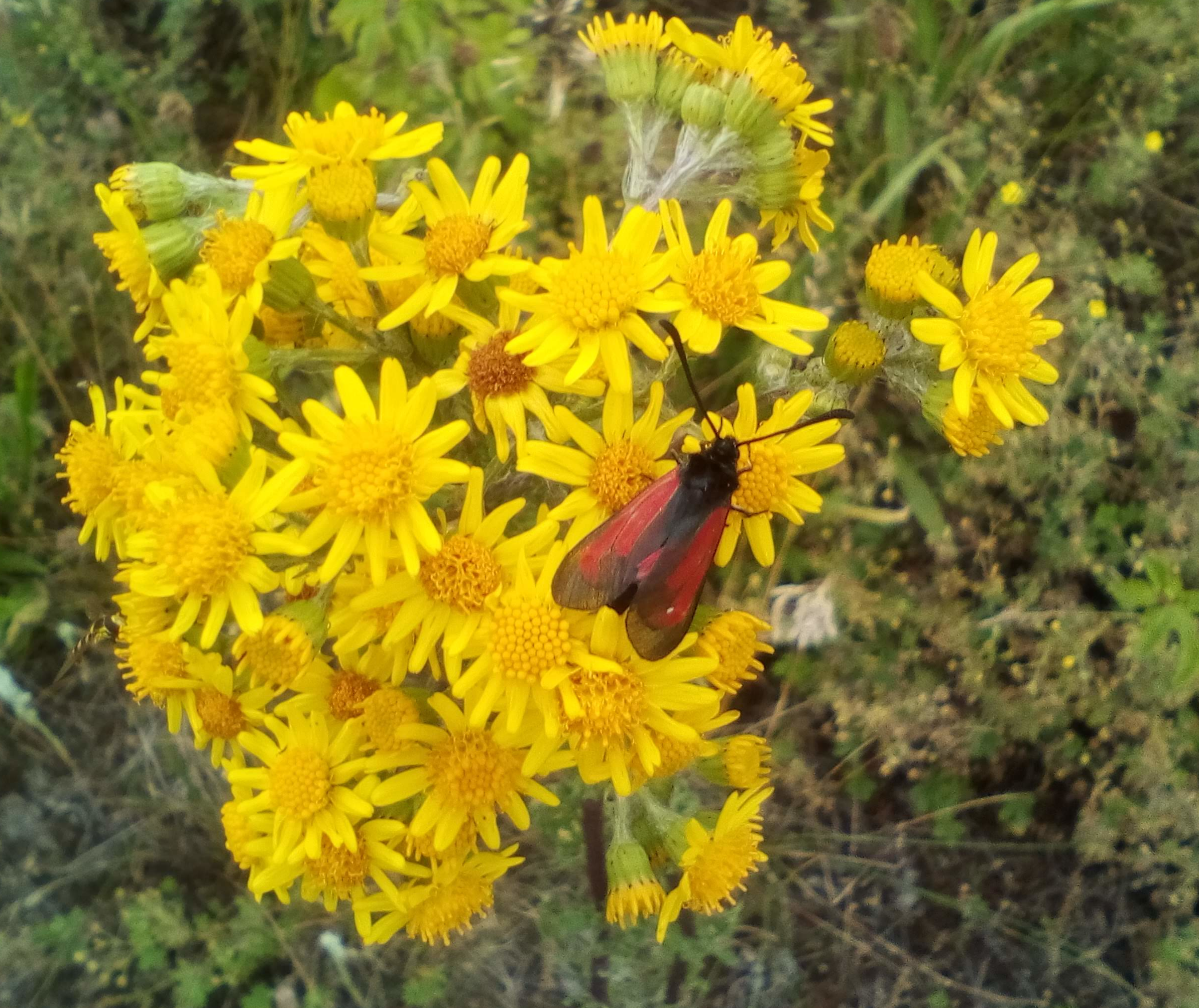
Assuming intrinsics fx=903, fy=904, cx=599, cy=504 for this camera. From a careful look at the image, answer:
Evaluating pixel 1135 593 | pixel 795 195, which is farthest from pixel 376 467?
pixel 1135 593

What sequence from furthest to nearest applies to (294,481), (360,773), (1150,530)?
(1150,530) → (360,773) → (294,481)

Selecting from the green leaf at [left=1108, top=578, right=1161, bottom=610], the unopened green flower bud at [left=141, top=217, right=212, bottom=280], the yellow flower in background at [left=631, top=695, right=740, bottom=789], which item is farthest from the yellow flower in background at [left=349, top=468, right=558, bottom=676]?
the green leaf at [left=1108, top=578, right=1161, bottom=610]

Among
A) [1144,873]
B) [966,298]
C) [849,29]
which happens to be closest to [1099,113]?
[849,29]

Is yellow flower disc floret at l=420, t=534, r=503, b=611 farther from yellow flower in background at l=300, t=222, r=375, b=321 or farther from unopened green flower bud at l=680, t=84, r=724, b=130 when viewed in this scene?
unopened green flower bud at l=680, t=84, r=724, b=130

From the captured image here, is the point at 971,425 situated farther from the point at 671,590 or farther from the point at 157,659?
the point at 157,659

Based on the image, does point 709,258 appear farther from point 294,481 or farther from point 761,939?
point 761,939

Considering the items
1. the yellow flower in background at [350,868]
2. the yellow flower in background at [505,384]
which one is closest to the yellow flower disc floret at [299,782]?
the yellow flower in background at [350,868]
